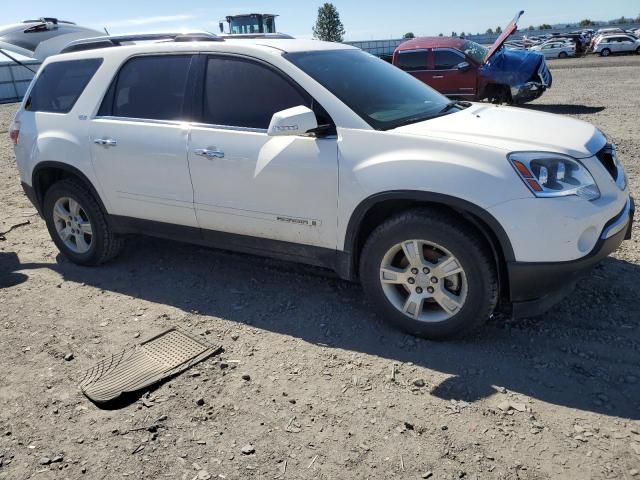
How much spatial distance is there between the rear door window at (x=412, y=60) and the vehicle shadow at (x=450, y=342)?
38.2 ft

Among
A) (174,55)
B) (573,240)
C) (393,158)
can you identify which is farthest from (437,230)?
(174,55)

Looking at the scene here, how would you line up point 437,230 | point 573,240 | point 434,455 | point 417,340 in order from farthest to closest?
point 417,340 → point 437,230 → point 573,240 → point 434,455

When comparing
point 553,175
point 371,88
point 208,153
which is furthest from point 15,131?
point 553,175

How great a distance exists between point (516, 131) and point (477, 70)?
1166 centimetres

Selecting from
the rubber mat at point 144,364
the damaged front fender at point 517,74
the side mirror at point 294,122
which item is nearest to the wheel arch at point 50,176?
the rubber mat at point 144,364

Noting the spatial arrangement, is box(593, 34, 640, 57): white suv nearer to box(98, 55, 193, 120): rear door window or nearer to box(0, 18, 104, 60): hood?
box(0, 18, 104, 60): hood

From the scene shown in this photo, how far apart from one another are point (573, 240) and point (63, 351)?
10.6ft

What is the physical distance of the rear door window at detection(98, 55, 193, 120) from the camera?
4.18m

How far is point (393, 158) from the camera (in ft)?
10.8

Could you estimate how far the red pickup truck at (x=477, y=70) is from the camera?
14.0 metres

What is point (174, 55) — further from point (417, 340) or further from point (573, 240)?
point (573, 240)

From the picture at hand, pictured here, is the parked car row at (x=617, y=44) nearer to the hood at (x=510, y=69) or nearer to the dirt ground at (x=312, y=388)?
the hood at (x=510, y=69)

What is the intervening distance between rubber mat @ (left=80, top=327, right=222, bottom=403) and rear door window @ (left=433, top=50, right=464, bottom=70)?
12764 millimetres

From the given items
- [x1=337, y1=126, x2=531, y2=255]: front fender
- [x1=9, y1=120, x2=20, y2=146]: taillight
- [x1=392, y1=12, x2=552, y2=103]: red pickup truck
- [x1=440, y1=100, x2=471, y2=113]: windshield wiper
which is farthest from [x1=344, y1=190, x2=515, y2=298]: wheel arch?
[x1=392, y1=12, x2=552, y2=103]: red pickup truck
